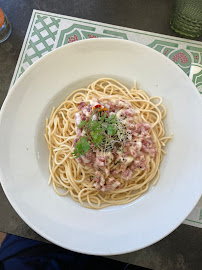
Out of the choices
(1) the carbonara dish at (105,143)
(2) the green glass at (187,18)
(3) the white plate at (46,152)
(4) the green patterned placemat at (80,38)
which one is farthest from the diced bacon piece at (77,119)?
(2) the green glass at (187,18)

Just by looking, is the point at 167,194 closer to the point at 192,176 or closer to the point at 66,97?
the point at 192,176

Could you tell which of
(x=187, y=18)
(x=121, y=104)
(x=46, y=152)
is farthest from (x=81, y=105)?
(x=187, y=18)

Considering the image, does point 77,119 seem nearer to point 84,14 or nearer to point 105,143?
point 105,143

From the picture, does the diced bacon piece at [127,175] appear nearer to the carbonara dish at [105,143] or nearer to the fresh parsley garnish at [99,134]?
the carbonara dish at [105,143]

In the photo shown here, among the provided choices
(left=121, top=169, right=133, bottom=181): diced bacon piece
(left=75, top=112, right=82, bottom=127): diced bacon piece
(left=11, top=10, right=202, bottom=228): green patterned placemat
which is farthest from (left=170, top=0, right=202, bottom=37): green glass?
(left=121, top=169, right=133, bottom=181): diced bacon piece

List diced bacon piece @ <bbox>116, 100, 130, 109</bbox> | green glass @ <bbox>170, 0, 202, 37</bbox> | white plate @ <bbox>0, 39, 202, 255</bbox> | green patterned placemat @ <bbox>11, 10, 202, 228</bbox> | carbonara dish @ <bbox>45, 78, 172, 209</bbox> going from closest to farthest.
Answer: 1. white plate @ <bbox>0, 39, 202, 255</bbox>
2. carbonara dish @ <bbox>45, 78, 172, 209</bbox>
3. diced bacon piece @ <bbox>116, 100, 130, 109</bbox>
4. green glass @ <bbox>170, 0, 202, 37</bbox>
5. green patterned placemat @ <bbox>11, 10, 202, 228</bbox>

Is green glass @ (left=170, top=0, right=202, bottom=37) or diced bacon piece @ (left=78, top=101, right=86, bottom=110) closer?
diced bacon piece @ (left=78, top=101, right=86, bottom=110)

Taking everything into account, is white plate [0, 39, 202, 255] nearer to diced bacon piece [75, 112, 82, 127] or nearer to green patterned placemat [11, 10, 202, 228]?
diced bacon piece [75, 112, 82, 127]

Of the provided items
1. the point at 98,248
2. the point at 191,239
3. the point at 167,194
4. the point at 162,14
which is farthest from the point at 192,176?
the point at 162,14
